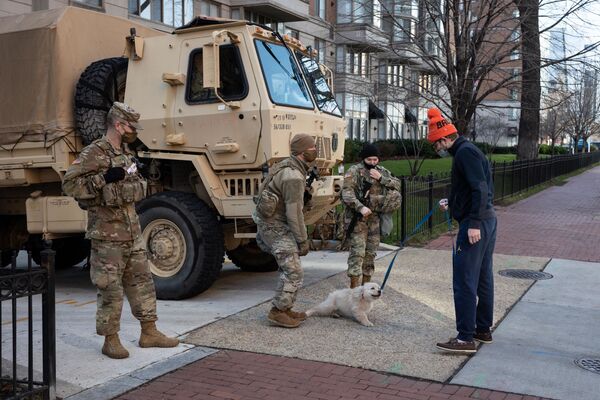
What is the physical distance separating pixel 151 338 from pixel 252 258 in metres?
3.47

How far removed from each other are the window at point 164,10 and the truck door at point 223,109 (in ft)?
50.6

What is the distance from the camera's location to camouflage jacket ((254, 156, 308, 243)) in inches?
217

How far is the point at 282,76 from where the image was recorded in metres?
6.98

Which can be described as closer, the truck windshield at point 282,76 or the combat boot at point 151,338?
the combat boot at point 151,338

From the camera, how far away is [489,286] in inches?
215

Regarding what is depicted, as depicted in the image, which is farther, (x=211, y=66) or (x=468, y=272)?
(x=211, y=66)

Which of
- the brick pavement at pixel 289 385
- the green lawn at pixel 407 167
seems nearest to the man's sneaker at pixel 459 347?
the brick pavement at pixel 289 385

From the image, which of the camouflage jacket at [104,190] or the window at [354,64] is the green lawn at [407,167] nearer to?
the window at [354,64]

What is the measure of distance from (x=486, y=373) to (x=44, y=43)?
5.74 metres

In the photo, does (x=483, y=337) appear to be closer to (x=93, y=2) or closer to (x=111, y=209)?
(x=111, y=209)

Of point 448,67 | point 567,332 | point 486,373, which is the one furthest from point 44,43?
point 448,67

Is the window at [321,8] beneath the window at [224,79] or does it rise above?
above

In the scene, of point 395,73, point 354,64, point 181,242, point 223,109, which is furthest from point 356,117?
point 181,242

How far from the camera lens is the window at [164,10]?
21.4m
